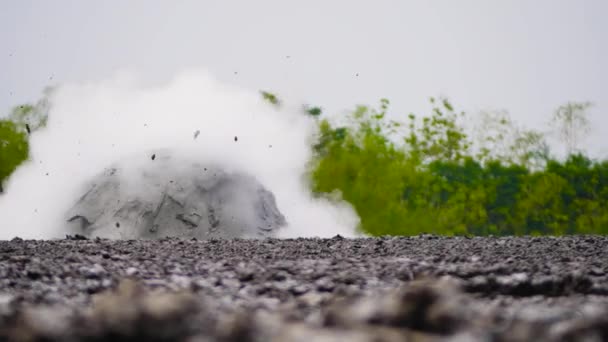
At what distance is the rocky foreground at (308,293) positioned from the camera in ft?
8.45

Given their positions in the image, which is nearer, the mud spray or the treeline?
the mud spray

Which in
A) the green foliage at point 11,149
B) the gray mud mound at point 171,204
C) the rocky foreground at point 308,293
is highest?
the green foliage at point 11,149

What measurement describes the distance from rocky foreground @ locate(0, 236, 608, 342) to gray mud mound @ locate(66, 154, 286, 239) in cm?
617

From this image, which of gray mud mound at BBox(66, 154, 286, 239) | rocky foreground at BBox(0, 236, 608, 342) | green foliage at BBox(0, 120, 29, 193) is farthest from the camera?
green foliage at BBox(0, 120, 29, 193)

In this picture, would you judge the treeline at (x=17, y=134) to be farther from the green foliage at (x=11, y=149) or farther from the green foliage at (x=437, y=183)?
the green foliage at (x=437, y=183)

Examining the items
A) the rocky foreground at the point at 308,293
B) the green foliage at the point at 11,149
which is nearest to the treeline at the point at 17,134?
the green foliage at the point at 11,149

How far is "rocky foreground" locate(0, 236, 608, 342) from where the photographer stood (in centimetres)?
257

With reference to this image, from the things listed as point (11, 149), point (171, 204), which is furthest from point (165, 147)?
point (11, 149)

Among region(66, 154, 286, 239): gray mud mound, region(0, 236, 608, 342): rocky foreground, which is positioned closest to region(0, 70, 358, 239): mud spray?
region(66, 154, 286, 239): gray mud mound

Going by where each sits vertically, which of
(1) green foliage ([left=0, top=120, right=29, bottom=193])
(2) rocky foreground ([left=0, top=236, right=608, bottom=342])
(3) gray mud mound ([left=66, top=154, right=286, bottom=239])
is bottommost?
(2) rocky foreground ([left=0, top=236, right=608, bottom=342])

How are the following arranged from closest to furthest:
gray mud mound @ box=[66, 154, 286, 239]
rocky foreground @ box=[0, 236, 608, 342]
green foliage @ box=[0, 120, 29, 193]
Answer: rocky foreground @ box=[0, 236, 608, 342] < gray mud mound @ box=[66, 154, 286, 239] < green foliage @ box=[0, 120, 29, 193]

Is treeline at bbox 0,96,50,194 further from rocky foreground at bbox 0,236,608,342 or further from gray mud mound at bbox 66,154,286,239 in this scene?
rocky foreground at bbox 0,236,608,342

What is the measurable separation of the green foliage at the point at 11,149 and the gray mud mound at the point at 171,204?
1177cm

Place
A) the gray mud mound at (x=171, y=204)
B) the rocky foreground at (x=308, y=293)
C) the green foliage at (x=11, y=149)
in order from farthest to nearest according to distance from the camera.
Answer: the green foliage at (x=11, y=149), the gray mud mound at (x=171, y=204), the rocky foreground at (x=308, y=293)
